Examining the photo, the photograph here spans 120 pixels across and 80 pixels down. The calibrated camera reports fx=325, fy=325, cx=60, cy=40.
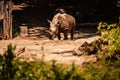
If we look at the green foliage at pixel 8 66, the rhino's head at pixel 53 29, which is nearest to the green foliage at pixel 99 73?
the green foliage at pixel 8 66

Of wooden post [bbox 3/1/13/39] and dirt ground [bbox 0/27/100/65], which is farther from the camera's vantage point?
wooden post [bbox 3/1/13/39]

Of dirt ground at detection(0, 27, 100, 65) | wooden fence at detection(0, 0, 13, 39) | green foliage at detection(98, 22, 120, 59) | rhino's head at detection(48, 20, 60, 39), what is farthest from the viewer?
wooden fence at detection(0, 0, 13, 39)

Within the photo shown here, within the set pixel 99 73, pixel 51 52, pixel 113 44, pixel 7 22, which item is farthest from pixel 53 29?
pixel 99 73

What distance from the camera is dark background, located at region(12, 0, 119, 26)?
1742 centimetres

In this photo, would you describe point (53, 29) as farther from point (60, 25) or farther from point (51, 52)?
point (51, 52)

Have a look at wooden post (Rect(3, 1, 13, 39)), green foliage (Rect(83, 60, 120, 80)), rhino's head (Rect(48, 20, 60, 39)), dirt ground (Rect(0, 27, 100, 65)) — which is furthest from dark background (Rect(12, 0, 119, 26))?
green foliage (Rect(83, 60, 120, 80))

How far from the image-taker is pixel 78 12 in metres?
17.8

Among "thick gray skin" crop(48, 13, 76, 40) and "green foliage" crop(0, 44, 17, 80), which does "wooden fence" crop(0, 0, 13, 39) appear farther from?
"green foliage" crop(0, 44, 17, 80)

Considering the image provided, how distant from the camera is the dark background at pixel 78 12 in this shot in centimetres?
1742

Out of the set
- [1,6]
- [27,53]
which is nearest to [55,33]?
[1,6]

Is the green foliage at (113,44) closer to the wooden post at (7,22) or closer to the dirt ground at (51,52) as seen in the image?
the dirt ground at (51,52)

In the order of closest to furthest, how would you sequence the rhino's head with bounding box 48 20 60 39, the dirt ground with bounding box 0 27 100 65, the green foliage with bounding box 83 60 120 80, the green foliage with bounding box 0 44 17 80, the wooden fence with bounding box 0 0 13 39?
the green foliage with bounding box 0 44 17 80 < the green foliage with bounding box 83 60 120 80 < the dirt ground with bounding box 0 27 100 65 < the rhino's head with bounding box 48 20 60 39 < the wooden fence with bounding box 0 0 13 39

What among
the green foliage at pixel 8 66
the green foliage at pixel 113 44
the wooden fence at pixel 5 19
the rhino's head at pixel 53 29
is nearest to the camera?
the green foliage at pixel 8 66

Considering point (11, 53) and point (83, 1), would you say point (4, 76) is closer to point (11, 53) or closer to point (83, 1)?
point (11, 53)
